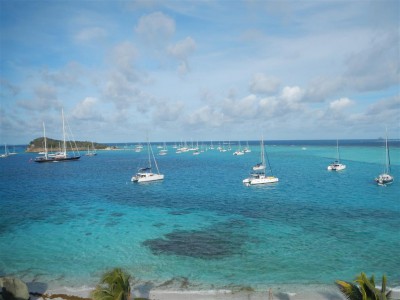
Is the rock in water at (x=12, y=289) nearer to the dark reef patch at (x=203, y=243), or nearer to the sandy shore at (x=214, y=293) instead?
the sandy shore at (x=214, y=293)

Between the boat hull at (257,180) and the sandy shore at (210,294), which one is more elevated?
the boat hull at (257,180)

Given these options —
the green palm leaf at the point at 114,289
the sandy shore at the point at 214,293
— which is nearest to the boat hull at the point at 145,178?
the sandy shore at the point at 214,293

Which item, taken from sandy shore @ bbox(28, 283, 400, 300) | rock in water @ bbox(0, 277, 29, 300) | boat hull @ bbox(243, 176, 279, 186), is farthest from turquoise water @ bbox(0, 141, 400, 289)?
boat hull @ bbox(243, 176, 279, 186)

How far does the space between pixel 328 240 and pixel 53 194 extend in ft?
208

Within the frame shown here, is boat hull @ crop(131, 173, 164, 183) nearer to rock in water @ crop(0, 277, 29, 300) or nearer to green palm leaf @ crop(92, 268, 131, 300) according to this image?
rock in water @ crop(0, 277, 29, 300)

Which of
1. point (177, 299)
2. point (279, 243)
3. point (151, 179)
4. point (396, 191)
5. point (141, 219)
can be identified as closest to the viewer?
point (177, 299)

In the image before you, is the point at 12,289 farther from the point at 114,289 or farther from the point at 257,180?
the point at 257,180

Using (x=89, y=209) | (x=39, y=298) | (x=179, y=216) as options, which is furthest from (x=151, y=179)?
(x=39, y=298)

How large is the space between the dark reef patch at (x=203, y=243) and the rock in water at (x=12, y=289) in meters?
14.7

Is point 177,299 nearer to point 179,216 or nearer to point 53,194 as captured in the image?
point 179,216

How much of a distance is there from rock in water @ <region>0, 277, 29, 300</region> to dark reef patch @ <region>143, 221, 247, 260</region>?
14.7m

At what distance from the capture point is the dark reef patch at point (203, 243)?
35.1m

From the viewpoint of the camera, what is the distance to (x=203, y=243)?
1508 inches

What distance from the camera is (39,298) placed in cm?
2519
